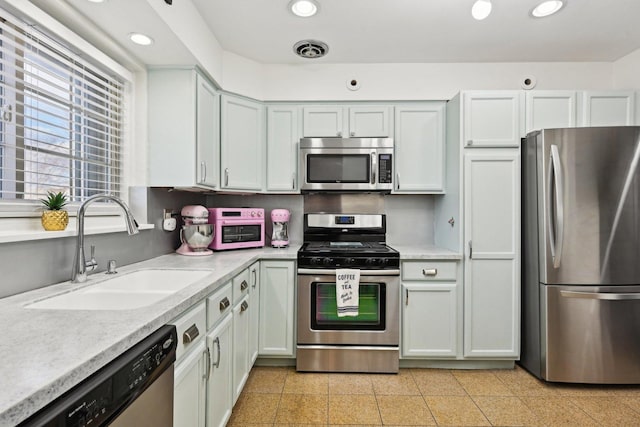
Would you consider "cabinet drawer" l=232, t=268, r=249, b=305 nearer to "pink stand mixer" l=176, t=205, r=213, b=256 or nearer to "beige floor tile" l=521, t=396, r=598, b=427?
"pink stand mixer" l=176, t=205, r=213, b=256

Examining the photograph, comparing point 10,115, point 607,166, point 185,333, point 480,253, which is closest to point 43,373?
point 185,333

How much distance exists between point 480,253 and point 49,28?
109 inches

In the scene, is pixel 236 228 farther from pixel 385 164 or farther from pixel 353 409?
pixel 353 409

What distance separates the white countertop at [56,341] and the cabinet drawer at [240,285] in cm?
49

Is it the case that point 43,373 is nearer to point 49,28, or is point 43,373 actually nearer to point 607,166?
point 49,28

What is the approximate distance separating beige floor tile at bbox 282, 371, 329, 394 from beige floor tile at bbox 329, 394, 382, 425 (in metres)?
0.12

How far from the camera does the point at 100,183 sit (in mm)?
1931

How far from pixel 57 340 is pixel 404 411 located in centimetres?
185

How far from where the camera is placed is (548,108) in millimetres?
2416

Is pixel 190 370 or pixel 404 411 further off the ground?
pixel 190 370

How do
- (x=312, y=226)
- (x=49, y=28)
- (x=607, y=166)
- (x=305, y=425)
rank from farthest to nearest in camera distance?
1. (x=312, y=226)
2. (x=607, y=166)
3. (x=305, y=425)
4. (x=49, y=28)

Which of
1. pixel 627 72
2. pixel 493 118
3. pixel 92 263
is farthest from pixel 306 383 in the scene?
pixel 627 72

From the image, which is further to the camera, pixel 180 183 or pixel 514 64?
pixel 514 64

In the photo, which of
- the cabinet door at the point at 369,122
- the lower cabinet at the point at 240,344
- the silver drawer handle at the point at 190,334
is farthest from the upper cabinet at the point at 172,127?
the cabinet door at the point at 369,122
